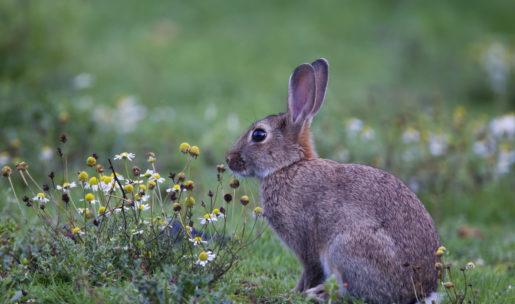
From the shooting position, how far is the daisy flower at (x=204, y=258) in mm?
5312

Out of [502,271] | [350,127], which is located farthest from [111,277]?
[350,127]

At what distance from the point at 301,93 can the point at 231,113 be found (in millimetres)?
6549

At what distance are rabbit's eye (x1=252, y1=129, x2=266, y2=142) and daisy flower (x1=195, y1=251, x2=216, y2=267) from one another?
55.3 inches

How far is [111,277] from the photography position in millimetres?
5348

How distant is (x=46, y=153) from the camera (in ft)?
30.9

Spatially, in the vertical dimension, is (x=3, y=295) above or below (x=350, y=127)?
below

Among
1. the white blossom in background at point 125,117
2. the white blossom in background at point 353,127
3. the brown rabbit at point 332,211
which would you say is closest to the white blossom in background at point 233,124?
the white blossom in background at point 125,117

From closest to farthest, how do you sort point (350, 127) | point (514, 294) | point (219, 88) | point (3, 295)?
point (3, 295)
point (514, 294)
point (350, 127)
point (219, 88)

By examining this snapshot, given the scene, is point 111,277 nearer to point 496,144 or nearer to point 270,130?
point 270,130

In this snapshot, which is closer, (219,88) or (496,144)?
(496,144)

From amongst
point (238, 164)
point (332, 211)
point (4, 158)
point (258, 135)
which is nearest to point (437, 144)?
point (258, 135)

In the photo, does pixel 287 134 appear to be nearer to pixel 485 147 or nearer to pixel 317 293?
pixel 317 293

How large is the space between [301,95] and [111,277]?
2.17 metres

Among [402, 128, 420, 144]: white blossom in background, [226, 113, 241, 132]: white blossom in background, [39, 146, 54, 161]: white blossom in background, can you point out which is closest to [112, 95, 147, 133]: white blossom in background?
[226, 113, 241, 132]: white blossom in background
